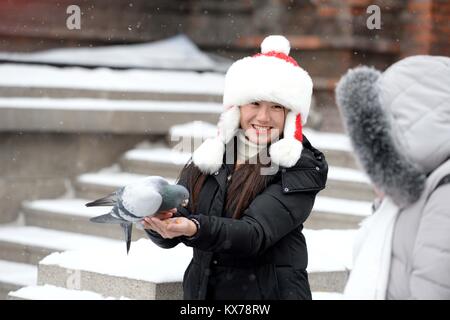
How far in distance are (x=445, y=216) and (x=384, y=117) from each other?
348 mm

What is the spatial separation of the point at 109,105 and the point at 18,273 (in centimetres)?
177

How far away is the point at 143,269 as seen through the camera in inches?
170

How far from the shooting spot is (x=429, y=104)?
2723 mm

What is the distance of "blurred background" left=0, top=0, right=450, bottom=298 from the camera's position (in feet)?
24.5

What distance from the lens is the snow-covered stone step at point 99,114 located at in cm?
770

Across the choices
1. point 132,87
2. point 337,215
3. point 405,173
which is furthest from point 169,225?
point 132,87

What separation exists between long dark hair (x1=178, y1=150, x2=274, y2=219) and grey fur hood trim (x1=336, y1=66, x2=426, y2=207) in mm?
551

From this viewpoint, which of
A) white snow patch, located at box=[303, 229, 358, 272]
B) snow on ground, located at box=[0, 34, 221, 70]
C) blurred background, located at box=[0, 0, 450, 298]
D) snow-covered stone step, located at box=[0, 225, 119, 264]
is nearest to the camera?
white snow patch, located at box=[303, 229, 358, 272]

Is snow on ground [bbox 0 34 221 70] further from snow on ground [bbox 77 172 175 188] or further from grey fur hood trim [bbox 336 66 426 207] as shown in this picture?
grey fur hood trim [bbox 336 66 426 207]

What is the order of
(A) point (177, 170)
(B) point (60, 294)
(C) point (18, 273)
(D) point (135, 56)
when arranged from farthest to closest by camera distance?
(D) point (135, 56) < (A) point (177, 170) < (C) point (18, 273) < (B) point (60, 294)

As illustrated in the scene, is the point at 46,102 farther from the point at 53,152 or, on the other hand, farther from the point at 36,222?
the point at 36,222

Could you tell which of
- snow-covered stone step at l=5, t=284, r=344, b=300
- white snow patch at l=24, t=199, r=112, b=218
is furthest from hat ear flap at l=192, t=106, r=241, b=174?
white snow patch at l=24, t=199, r=112, b=218

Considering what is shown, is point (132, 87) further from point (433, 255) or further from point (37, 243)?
point (433, 255)
